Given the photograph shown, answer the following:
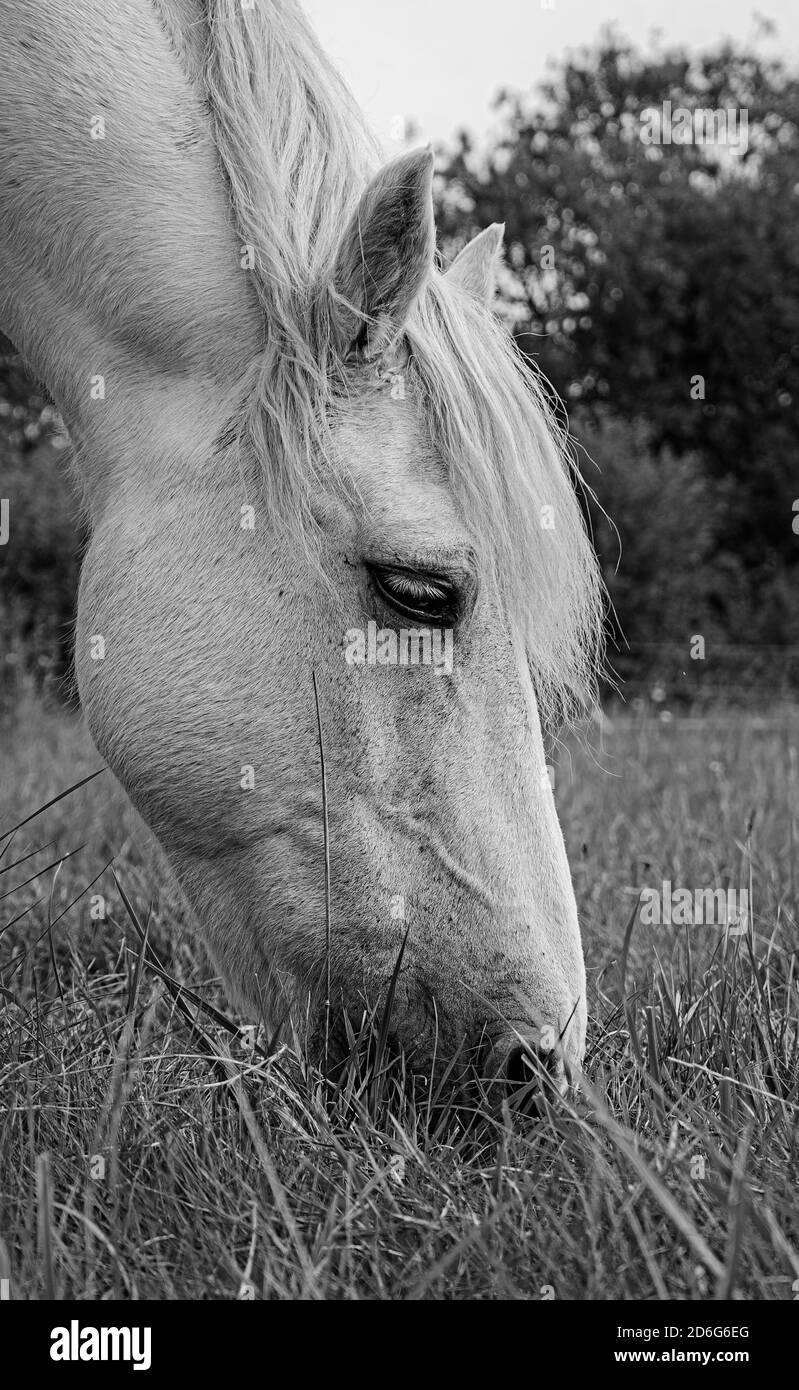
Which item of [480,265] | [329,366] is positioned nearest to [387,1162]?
[329,366]

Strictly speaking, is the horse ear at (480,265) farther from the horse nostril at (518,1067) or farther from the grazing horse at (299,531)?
the horse nostril at (518,1067)

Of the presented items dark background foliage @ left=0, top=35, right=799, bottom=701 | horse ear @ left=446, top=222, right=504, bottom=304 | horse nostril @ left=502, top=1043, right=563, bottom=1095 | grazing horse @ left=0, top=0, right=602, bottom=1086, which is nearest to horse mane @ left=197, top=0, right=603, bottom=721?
grazing horse @ left=0, top=0, right=602, bottom=1086

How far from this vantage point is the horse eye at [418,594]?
1873mm

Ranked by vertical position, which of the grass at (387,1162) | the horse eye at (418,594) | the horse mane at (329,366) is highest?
the horse mane at (329,366)

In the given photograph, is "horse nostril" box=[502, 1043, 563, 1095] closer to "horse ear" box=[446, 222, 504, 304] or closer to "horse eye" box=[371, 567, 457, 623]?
"horse eye" box=[371, 567, 457, 623]

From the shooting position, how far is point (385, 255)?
6.25ft

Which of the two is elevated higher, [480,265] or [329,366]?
[480,265]

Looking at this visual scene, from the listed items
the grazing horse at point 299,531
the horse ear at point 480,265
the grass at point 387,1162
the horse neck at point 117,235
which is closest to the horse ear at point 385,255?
the grazing horse at point 299,531

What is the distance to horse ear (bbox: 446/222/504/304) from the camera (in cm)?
235

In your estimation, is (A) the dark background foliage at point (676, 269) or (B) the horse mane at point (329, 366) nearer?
(B) the horse mane at point (329, 366)

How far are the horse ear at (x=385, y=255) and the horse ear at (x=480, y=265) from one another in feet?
1.29

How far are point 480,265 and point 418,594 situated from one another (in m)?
0.93

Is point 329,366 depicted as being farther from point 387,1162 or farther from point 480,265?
point 387,1162

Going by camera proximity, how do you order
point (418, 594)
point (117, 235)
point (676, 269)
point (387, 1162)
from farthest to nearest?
point (676, 269)
point (117, 235)
point (418, 594)
point (387, 1162)
